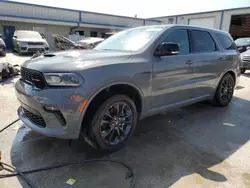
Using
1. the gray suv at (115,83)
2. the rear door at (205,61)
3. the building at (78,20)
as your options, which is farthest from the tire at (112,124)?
the building at (78,20)

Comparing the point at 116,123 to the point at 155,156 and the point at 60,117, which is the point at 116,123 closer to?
the point at 155,156

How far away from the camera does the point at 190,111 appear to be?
15.0 ft

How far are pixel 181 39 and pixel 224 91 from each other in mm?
2041

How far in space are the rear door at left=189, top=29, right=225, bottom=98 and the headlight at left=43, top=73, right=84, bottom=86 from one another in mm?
2226

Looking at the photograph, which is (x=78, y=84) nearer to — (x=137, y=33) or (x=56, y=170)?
(x=56, y=170)

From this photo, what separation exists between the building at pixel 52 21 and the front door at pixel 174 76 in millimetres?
20300

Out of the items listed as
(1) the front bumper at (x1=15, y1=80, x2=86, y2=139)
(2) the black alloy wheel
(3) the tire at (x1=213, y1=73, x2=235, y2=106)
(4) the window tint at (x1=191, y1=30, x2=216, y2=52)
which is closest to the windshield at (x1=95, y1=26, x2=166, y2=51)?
(4) the window tint at (x1=191, y1=30, x2=216, y2=52)

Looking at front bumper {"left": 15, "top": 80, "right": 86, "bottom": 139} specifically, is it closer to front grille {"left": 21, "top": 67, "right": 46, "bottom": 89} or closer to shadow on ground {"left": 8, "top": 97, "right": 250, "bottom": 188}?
front grille {"left": 21, "top": 67, "right": 46, "bottom": 89}

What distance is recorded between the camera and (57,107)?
221cm

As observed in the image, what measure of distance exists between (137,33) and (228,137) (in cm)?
231

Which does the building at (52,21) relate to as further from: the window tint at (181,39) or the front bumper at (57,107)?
the front bumper at (57,107)

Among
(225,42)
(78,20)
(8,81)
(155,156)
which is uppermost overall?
(78,20)

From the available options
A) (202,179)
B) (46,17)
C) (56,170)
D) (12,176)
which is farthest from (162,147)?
(46,17)

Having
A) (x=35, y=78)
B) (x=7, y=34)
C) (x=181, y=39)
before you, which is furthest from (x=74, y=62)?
(x=7, y=34)
